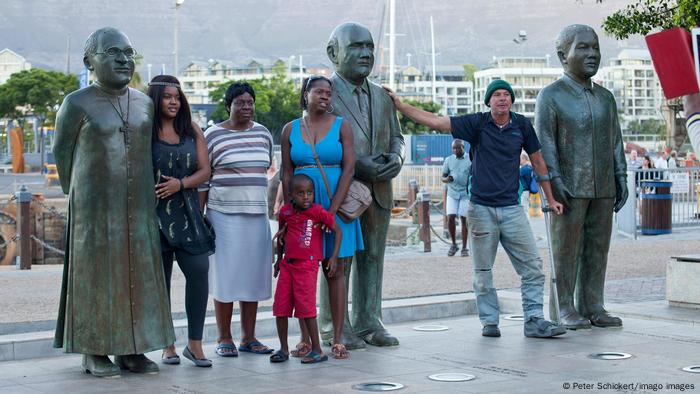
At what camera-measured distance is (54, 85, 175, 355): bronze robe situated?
7223 mm

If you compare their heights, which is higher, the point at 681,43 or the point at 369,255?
the point at 681,43

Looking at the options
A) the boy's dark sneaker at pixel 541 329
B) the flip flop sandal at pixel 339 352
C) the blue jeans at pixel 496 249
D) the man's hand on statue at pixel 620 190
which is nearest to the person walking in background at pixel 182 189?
the flip flop sandal at pixel 339 352

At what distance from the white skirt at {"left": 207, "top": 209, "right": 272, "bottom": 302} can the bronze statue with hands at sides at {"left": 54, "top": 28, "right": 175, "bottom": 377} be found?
799mm

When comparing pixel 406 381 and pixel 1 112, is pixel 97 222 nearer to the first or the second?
pixel 406 381

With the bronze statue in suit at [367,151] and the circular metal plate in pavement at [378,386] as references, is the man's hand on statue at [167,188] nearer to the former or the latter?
the bronze statue in suit at [367,151]

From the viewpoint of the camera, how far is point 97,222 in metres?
7.25

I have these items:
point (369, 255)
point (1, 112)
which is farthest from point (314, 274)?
point (1, 112)

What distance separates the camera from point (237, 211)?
8117 mm

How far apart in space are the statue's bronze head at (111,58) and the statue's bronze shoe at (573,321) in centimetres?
399

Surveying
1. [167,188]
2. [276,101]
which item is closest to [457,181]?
[167,188]

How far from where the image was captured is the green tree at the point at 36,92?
212ft

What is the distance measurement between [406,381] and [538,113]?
3016mm

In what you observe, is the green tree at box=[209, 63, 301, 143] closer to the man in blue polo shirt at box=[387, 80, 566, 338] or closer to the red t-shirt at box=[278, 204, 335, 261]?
the man in blue polo shirt at box=[387, 80, 566, 338]

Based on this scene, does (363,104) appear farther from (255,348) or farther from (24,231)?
(24,231)
